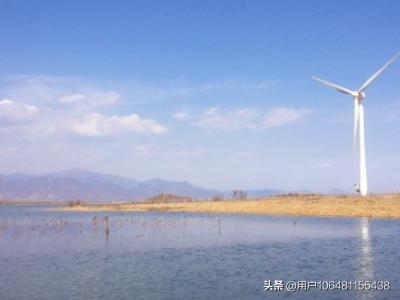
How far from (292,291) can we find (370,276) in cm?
612

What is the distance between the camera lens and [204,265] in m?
35.4

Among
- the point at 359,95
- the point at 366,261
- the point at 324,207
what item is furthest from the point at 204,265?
the point at 359,95

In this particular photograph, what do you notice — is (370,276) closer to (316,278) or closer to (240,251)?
(316,278)

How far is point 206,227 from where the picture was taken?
68.4 meters

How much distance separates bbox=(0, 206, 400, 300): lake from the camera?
26.8m

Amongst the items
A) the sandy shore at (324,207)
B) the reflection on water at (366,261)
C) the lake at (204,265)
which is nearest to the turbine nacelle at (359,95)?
the sandy shore at (324,207)

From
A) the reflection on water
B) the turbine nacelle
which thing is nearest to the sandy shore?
the turbine nacelle

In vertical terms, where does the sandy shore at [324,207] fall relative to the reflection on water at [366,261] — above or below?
above

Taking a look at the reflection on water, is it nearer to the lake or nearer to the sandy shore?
the lake

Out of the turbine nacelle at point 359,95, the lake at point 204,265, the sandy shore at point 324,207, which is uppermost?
the turbine nacelle at point 359,95

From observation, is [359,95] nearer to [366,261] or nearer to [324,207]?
[324,207]

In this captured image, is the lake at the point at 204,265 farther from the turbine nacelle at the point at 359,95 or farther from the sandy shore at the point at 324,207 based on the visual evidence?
the turbine nacelle at the point at 359,95

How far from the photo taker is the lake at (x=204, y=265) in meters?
26.8

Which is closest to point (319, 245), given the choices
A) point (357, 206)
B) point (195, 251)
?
point (195, 251)
